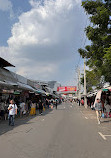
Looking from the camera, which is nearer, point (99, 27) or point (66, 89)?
point (99, 27)

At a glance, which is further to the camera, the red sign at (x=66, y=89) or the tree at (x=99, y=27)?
the red sign at (x=66, y=89)

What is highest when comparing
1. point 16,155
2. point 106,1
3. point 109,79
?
point 106,1

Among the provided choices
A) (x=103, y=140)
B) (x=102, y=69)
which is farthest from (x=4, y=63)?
(x=103, y=140)

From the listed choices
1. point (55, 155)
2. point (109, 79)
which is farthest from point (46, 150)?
point (109, 79)

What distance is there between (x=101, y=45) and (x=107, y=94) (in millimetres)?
7639

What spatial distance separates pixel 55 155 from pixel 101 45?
40.3 ft

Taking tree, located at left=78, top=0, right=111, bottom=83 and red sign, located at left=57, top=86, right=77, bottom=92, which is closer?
tree, located at left=78, top=0, right=111, bottom=83

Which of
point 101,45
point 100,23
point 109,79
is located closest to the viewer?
point 100,23

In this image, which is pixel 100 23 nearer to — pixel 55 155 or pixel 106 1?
pixel 106 1

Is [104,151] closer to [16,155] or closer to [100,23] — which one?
[16,155]

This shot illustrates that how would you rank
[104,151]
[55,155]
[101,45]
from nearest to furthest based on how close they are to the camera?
[55,155], [104,151], [101,45]

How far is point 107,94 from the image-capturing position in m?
21.3

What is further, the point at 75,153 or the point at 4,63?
the point at 4,63

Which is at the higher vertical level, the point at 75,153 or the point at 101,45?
the point at 101,45
